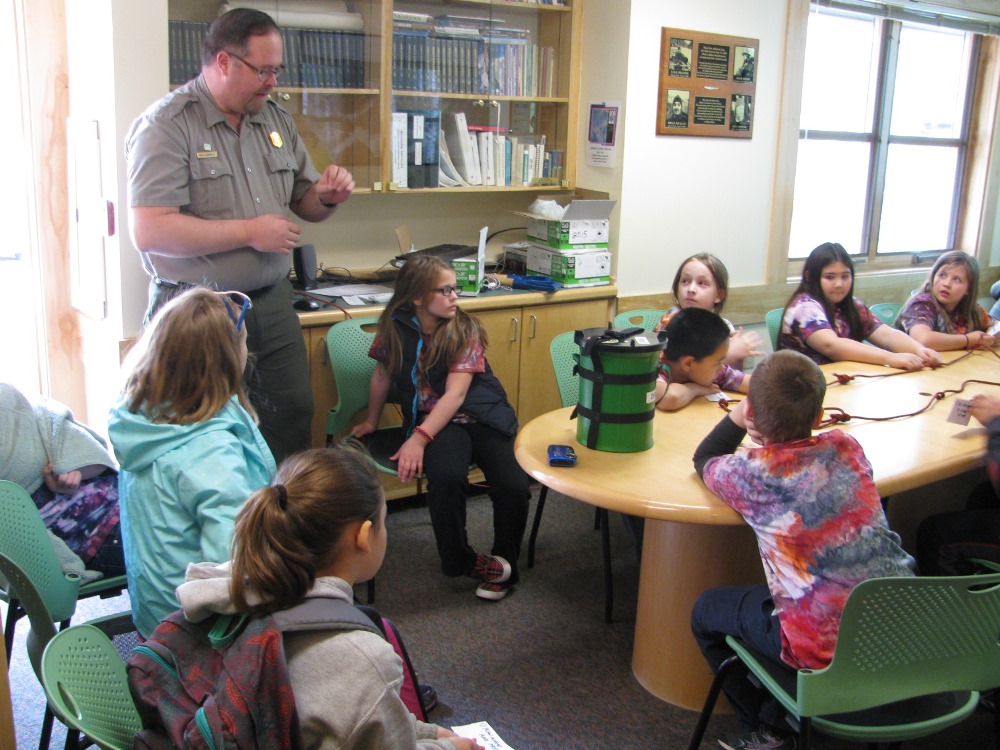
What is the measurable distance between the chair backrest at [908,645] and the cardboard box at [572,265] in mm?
2337

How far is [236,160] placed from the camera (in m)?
2.74

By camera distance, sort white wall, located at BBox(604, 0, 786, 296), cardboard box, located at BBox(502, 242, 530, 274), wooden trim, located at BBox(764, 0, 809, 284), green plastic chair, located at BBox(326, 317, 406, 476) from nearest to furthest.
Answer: green plastic chair, located at BBox(326, 317, 406, 476)
white wall, located at BBox(604, 0, 786, 296)
cardboard box, located at BBox(502, 242, 530, 274)
wooden trim, located at BBox(764, 0, 809, 284)

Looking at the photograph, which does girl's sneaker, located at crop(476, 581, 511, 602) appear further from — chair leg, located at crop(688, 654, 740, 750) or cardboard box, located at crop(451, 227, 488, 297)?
cardboard box, located at crop(451, 227, 488, 297)

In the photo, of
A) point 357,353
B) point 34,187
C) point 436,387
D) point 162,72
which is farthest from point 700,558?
point 34,187

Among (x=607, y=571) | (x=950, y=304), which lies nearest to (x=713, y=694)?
(x=607, y=571)

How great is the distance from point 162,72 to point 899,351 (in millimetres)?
2666

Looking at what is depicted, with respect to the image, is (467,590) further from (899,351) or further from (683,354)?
(899,351)

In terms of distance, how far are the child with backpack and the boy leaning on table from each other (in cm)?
81

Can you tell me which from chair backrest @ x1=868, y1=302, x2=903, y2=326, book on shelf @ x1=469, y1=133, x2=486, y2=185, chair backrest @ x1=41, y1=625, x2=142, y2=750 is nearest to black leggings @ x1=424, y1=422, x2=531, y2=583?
book on shelf @ x1=469, y1=133, x2=486, y2=185

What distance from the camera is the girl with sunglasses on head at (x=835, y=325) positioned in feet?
10.4

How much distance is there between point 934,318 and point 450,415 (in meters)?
1.96

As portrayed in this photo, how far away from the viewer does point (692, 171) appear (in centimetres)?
402

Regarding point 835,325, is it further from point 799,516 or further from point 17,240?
point 17,240

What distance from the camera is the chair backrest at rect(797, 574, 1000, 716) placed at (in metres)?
1.53
